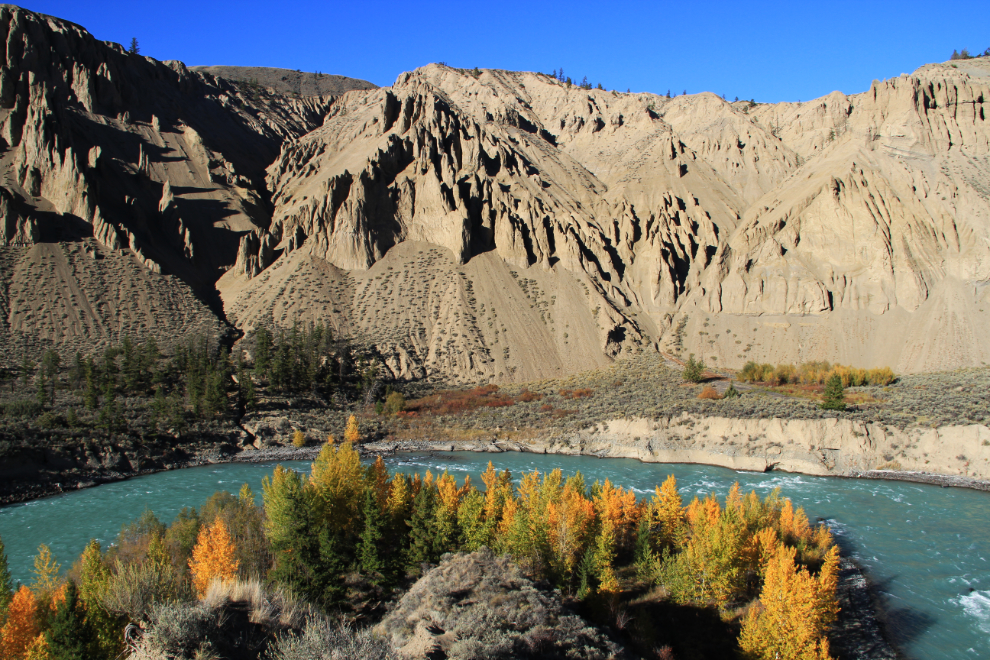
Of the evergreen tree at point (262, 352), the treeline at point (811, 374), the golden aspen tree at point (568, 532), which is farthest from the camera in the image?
the evergreen tree at point (262, 352)

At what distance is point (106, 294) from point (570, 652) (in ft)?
231

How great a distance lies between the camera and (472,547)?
22.2 meters

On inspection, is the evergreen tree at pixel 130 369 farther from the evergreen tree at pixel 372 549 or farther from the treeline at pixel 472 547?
the evergreen tree at pixel 372 549

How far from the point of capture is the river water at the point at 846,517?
879 inches

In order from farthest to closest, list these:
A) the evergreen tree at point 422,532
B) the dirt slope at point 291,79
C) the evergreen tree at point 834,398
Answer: the dirt slope at point 291,79
the evergreen tree at point 834,398
the evergreen tree at point 422,532

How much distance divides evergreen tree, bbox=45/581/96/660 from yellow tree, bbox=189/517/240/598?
5099mm

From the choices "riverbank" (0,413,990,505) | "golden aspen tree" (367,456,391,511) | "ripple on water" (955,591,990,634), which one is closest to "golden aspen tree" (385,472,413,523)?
"golden aspen tree" (367,456,391,511)

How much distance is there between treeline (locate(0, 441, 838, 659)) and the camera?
17.3m

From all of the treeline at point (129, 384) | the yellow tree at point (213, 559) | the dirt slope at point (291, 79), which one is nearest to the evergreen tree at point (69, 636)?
the yellow tree at point (213, 559)

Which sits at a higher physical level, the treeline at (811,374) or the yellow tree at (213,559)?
the treeline at (811,374)

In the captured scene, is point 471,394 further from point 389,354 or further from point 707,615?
point 707,615

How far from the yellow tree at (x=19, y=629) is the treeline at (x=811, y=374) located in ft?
187

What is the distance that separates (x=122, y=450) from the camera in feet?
138

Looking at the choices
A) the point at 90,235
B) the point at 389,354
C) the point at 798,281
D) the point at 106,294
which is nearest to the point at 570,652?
the point at 389,354
